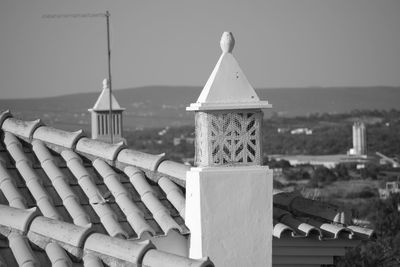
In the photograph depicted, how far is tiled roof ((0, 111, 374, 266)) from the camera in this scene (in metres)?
6.18

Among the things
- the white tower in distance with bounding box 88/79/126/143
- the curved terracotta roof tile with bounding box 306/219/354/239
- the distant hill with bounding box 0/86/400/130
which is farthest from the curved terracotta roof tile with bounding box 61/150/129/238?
the distant hill with bounding box 0/86/400/130

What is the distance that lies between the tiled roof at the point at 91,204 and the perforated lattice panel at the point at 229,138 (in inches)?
27.7

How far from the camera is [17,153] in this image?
7781 mm

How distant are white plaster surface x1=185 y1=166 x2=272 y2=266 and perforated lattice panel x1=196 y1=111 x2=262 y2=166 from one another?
0.10 metres

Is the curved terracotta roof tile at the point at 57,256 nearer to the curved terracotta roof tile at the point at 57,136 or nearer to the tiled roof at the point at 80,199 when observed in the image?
the tiled roof at the point at 80,199

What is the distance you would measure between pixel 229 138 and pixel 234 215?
0.52 meters

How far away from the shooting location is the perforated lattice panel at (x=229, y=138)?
664cm

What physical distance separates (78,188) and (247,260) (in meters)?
1.61

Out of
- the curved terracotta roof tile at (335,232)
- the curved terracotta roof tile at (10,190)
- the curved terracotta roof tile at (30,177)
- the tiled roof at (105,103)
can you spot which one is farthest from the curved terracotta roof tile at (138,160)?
the tiled roof at (105,103)

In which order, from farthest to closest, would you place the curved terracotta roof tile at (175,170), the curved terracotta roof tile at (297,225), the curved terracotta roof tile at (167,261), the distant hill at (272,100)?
the distant hill at (272,100) < the curved terracotta roof tile at (175,170) < the curved terracotta roof tile at (297,225) < the curved terracotta roof tile at (167,261)

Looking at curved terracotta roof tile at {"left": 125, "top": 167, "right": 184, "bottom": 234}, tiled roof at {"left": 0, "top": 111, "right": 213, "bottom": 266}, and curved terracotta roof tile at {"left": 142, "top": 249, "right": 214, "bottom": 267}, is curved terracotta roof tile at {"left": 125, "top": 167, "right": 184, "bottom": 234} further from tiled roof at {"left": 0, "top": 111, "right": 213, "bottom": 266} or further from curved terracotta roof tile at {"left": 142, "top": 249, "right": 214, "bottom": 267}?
curved terracotta roof tile at {"left": 142, "top": 249, "right": 214, "bottom": 267}

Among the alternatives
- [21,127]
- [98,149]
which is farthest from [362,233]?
[21,127]

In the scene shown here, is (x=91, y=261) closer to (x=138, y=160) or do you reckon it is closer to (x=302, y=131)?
(x=138, y=160)

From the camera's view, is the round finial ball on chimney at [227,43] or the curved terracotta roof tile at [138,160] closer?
the round finial ball on chimney at [227,43]
